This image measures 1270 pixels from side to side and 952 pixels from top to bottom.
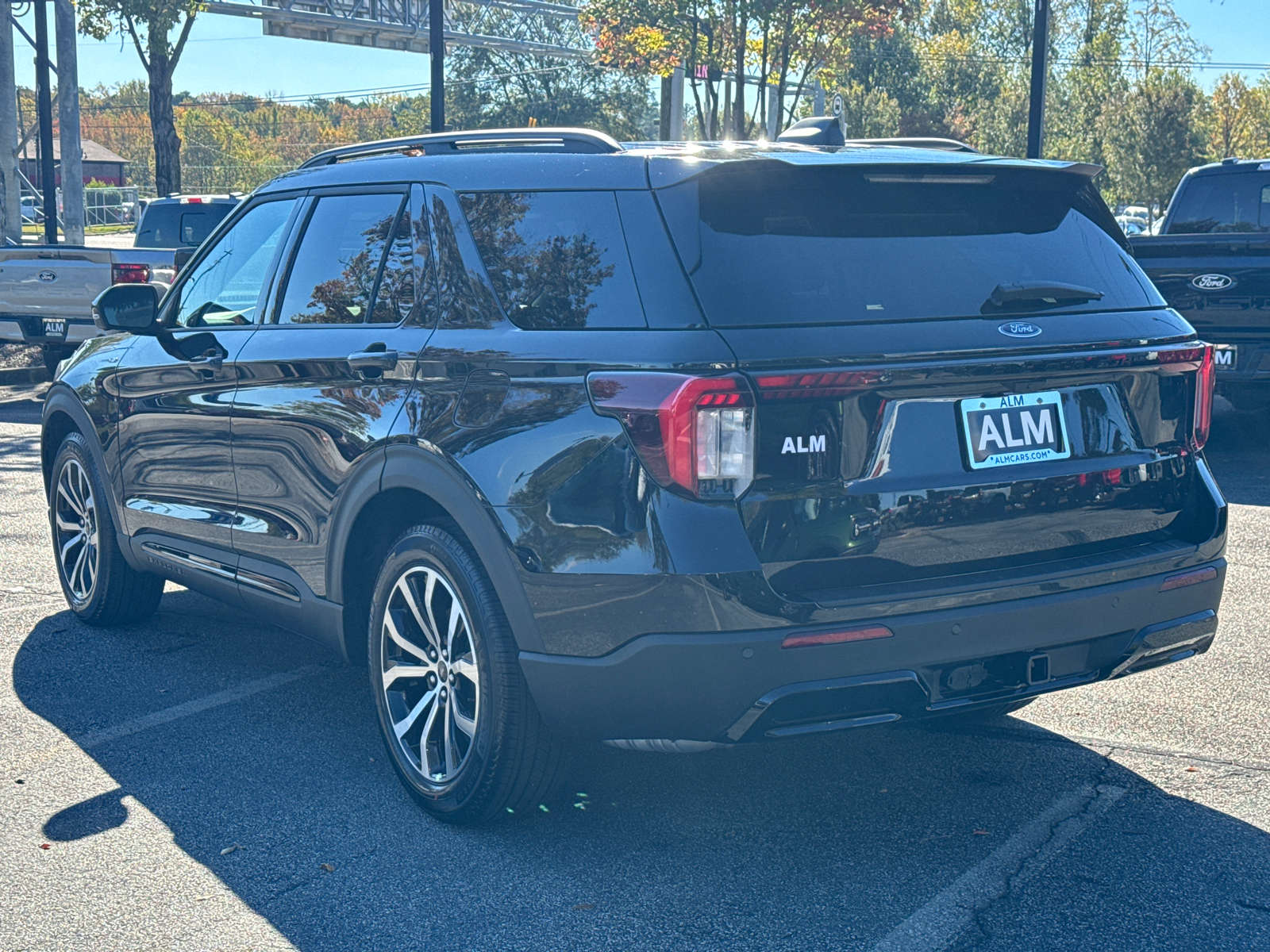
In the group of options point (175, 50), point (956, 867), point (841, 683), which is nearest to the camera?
point (841, 683)

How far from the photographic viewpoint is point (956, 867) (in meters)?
3.52

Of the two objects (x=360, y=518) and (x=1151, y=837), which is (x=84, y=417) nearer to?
(x=360, y=518)

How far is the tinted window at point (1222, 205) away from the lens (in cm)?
1110

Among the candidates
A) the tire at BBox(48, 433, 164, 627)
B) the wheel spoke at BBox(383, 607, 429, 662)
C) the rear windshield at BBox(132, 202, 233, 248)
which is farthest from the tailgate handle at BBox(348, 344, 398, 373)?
the rear windshield at BBox(132, 202, 233, 248)

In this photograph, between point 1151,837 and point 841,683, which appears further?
point 1151,837

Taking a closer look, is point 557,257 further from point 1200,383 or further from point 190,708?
point 190,708

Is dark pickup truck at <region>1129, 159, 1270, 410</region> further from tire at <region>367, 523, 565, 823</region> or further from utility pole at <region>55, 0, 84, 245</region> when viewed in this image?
utility pole at <region>55, 0, 84, 245</region>

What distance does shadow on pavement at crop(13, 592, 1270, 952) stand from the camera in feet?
10.6

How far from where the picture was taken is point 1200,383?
385cm

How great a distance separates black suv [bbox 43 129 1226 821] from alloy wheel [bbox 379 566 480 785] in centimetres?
1

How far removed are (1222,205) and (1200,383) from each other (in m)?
8.35

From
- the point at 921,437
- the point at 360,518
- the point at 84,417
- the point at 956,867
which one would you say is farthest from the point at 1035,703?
the point at 84,417

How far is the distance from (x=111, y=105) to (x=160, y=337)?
16643cm

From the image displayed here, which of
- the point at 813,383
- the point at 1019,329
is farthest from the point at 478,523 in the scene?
the point at 1019,329
